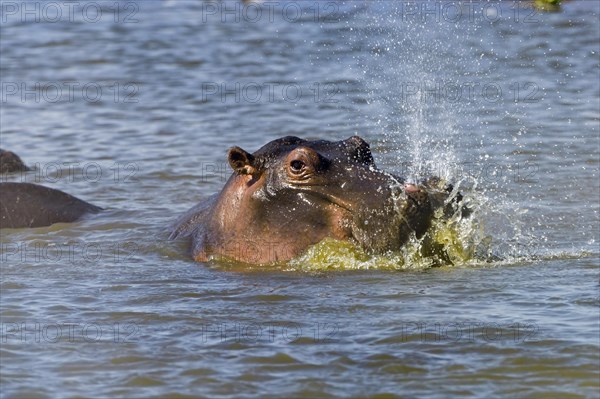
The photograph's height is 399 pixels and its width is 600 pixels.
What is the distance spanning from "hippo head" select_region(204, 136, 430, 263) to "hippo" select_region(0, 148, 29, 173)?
5186 millimetres

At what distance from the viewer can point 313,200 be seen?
395 inches

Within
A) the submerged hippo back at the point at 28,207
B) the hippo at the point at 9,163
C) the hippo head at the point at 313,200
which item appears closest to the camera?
the hippo head at the point at 313,200

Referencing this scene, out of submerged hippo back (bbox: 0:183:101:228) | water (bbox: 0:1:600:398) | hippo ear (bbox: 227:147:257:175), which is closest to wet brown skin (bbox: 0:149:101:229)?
submerged hippo back (bbox: 0:183:101:228)

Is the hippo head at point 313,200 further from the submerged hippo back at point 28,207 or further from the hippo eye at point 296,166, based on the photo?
the submerged hippo back at point 28,207

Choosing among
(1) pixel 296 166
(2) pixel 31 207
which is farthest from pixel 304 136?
(1) pixel 296 166

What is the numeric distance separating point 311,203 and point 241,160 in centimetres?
74

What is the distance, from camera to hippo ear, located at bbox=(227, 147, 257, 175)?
10.3m

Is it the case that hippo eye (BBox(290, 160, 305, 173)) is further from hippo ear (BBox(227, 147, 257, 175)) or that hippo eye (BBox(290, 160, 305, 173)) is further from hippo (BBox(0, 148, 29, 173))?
hippo (BBox(0, 148, 29, 173))

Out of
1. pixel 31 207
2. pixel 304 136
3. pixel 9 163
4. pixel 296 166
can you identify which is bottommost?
pixel 31 207

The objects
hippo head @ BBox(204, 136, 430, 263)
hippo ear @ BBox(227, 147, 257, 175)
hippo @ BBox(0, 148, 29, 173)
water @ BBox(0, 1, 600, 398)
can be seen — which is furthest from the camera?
hippo @ BBox(0, 148, 29, 173)

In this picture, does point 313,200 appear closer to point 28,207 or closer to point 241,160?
point 241,160

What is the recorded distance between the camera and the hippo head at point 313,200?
9.74 metres

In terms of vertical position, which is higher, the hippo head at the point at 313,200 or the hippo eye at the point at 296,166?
the hippo eye at the point at 296,166

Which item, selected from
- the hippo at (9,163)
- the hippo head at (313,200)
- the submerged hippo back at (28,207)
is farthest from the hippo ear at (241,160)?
the hippo at (9,163)
